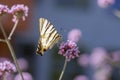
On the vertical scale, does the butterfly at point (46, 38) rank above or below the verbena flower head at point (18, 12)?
below

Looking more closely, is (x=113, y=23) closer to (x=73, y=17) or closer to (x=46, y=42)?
(x=73, y=17)

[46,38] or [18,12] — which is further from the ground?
[18,12]

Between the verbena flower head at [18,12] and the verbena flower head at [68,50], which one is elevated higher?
the verbena flower head at [18,12]

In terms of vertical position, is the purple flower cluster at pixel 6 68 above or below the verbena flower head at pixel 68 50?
below

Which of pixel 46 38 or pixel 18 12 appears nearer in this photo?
pixel 46 38

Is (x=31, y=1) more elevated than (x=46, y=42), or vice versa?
(x=31, y=1)

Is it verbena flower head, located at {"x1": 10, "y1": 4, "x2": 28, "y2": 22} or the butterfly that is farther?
verbena flower head, located at {"x1": 10, "y1": 4, "x2": 28, "y2": 22}

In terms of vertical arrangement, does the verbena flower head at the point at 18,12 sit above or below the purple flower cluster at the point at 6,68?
above

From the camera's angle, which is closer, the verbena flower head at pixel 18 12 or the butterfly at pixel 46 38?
the butterfly at pixel 46 38

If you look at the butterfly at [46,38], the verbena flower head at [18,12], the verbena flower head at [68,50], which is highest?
the verbena flower head at [18,12]

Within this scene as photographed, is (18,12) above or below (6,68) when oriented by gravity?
above

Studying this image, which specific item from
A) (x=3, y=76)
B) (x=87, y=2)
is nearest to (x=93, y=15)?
(x=87, y=2)
